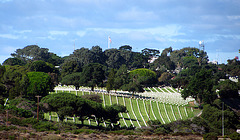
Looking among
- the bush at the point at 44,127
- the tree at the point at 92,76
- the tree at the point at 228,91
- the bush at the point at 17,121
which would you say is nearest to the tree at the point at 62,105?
the bush at the point at 44,127

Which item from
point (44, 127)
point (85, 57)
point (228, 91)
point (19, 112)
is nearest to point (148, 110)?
point (19, 112)

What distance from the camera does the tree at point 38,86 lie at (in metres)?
85.5

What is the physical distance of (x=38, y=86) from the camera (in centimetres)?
8669

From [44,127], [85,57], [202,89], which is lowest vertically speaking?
[44,127]

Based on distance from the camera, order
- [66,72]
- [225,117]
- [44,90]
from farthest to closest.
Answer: [66,72] < [44,90] < [225,117]

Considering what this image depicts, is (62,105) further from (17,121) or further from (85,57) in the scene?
(85,57)

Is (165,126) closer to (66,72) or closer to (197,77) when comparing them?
(197,77)

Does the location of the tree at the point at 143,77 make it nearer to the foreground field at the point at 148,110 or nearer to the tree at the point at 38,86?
the foreground field at the point at 148,110

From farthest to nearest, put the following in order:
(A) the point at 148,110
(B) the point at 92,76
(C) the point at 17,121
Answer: (B) the point at 92,76, (A) the point at 148,110, (C) the point at 17,121

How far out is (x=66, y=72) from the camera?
469 feet

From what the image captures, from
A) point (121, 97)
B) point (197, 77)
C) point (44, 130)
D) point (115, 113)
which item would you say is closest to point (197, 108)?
point (197, 77)

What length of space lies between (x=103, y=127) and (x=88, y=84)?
4789 cm

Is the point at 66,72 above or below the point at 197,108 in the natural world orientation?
above

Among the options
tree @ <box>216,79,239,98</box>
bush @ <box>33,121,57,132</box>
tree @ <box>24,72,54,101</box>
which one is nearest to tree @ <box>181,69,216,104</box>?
tree @ <box>216,79,239,98</box>
